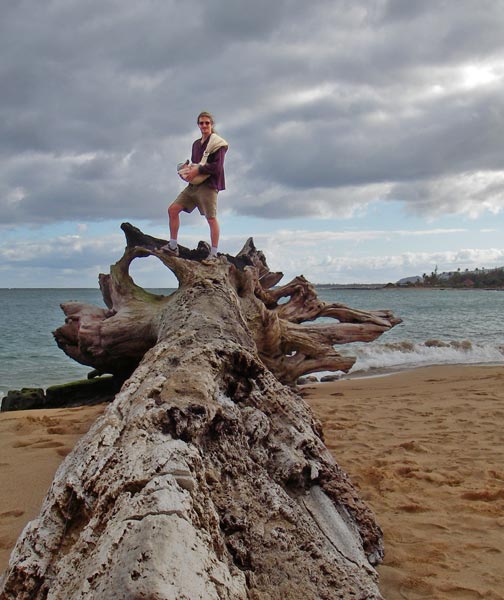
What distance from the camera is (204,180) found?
23.8 ft

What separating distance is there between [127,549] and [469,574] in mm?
2116

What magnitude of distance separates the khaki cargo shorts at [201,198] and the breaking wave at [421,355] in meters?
7.09

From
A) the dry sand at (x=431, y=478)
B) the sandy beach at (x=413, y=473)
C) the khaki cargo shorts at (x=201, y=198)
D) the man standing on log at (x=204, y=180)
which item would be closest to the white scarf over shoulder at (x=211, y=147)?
the man standing on log at (x=204, y=180)

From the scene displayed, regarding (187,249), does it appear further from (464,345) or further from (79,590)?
(464,345)

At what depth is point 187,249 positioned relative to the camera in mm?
8242

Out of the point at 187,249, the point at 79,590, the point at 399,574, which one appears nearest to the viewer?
the point at 79,590

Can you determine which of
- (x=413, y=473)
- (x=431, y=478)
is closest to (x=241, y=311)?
(x=413, y=473)

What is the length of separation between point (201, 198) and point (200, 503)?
18.9ft

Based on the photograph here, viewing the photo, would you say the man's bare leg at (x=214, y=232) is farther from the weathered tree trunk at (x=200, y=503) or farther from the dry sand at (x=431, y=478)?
the weathered tree trunk at (x=200, y=503)

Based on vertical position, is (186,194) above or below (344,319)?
above

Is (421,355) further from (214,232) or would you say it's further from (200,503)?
(200,503)

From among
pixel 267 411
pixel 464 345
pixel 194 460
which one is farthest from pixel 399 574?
pixel 464 345

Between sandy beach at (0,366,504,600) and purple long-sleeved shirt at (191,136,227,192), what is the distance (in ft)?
11.1

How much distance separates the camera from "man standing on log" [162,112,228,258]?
23.1 feet
